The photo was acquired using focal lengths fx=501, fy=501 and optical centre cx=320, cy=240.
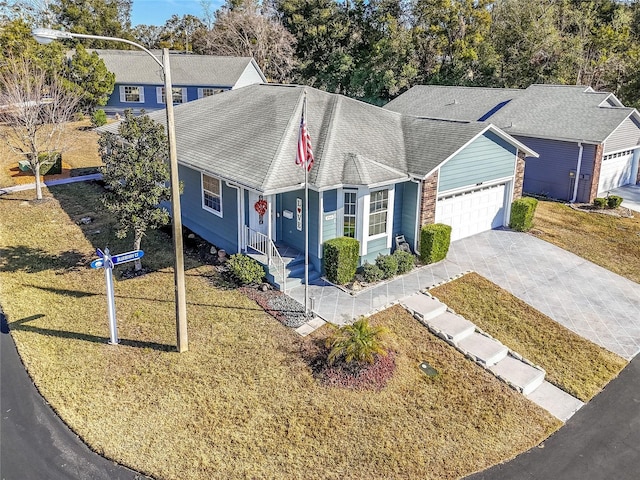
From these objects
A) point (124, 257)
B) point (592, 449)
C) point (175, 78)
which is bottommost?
point (592, 449)

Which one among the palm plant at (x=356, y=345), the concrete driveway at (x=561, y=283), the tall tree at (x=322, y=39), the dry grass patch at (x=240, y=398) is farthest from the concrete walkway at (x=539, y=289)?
the tall tree at (x=322, y=39)

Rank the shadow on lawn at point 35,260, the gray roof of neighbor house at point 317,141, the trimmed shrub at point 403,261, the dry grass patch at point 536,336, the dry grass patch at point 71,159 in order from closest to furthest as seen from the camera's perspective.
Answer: the dry grass patch at point 536,336 → the gray roof of neighbor house at point 317,141 → the trimmed shrub at point 403,261 → the shadow on lawn at point 35,260 → the dry grass patch at point 71,159

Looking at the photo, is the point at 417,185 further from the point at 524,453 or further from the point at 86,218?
the point at 86,218

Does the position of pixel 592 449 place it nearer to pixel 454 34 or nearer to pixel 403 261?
pixel 403 261

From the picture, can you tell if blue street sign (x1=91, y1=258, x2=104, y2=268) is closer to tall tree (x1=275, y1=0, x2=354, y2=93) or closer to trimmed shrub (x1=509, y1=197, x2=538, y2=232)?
trimmed shrub (x1=509, y1=197, x2=538, y2=232)

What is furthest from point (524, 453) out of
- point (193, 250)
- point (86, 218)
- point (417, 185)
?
point (86, 218)

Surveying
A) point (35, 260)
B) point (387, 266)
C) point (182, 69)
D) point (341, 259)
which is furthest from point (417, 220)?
point (182, 69)

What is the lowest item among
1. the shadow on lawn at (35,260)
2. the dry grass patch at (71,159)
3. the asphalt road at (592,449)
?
the asphalt road at (592,449)

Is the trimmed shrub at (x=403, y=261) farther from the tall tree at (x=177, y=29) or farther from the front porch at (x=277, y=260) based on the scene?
the tall tree at (x=177, y=29)
